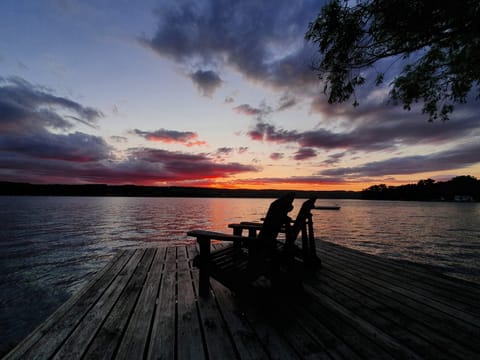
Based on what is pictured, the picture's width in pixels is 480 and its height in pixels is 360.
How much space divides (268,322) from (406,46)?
7229 mm

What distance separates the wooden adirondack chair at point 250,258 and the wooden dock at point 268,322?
0.91 ft

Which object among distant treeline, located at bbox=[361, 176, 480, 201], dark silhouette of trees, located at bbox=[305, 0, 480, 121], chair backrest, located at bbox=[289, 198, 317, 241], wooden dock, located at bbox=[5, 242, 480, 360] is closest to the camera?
wooden dock, located at bbox=[5, 242, 480, 360]

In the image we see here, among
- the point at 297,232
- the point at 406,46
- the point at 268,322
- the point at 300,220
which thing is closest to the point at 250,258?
the point at 268,322

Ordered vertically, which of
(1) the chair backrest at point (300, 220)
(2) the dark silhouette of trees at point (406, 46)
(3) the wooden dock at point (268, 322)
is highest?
(2) the dark silhouette of trees at point (406, 46)

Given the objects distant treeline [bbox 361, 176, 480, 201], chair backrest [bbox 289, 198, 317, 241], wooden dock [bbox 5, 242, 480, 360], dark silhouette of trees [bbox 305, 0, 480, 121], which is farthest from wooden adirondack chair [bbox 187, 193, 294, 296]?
distant treeline [bbox 361, 176, 480, 201]

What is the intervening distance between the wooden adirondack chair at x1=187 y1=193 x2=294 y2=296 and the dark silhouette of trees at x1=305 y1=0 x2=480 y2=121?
494 centimetres

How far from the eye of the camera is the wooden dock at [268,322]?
5.89 ft

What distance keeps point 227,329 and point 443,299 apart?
307 centimetres

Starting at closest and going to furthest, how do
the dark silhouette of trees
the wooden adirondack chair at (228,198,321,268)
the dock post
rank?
the dock post
the wooden adirondack chair at (228,198,321,268)
the dark silhouette of trees

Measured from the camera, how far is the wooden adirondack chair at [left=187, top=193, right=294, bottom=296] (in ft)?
8.30

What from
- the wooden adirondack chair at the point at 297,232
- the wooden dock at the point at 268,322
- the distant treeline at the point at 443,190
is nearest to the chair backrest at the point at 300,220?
the wooden adirondack chair at the point at 297,232

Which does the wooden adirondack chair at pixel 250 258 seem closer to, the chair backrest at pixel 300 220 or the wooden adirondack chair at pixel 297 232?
the wooden adirondack chair at pixel 297 232

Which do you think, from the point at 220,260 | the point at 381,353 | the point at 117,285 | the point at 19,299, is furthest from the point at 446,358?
the point at 19,299

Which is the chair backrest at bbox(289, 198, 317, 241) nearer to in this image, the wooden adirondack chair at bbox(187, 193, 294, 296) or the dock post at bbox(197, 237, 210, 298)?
the wooden adirondack chair at bbox(187, 193, 294, 296)
